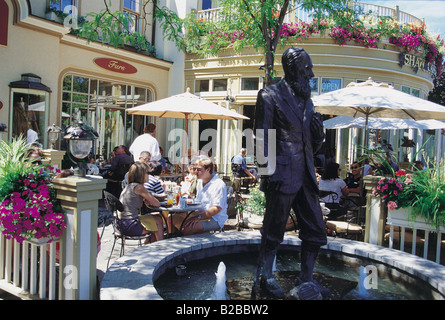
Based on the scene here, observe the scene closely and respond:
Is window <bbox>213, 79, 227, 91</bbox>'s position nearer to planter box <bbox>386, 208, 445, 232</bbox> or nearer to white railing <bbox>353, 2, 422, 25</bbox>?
white railing <bbox>353, 2, 422, 25</bbox>

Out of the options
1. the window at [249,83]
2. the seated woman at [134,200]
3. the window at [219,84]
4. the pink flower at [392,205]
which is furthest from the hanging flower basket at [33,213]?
the window at [219,84]

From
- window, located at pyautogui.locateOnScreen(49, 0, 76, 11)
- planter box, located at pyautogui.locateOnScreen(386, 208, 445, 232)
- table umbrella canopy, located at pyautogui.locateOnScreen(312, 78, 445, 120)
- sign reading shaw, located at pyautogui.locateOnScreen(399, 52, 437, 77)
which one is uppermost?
window, located at pyautogui.locateOnScreen(49, 0, 76, 11)

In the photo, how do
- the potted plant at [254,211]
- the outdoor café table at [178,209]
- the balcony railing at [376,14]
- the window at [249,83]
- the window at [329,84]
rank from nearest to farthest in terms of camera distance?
the outdoor café table at [178,209]
the potted plant at [254,211]
the window at [329,84]
the balcony railing at [376,14]
the window at [249,83]

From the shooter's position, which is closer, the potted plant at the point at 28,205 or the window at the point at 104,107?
the potted plant at the point at 28,205

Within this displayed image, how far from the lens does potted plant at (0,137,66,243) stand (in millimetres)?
3051

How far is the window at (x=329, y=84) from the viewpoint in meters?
13.0

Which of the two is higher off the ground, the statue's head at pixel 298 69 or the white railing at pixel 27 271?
the statue's head at pixel 298 69

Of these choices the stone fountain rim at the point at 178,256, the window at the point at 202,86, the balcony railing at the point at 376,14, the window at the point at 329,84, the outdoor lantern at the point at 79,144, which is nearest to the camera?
the stone fountain rim at the point at 178,256

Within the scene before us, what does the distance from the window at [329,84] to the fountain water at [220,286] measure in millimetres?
10525

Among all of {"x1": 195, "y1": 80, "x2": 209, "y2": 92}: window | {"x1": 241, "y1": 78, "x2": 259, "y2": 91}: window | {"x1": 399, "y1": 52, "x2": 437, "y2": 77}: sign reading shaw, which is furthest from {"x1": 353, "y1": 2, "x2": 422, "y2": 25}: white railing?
{"x1": 195, "y1": 80, "x2": 209, "y2": 92}: window

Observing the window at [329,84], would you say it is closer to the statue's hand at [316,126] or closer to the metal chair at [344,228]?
the metal chair at [344,228]

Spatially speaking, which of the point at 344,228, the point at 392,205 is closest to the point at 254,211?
the point at 344,228

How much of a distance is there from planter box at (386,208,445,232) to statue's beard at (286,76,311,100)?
208 centimetres

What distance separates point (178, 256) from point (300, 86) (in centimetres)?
217
